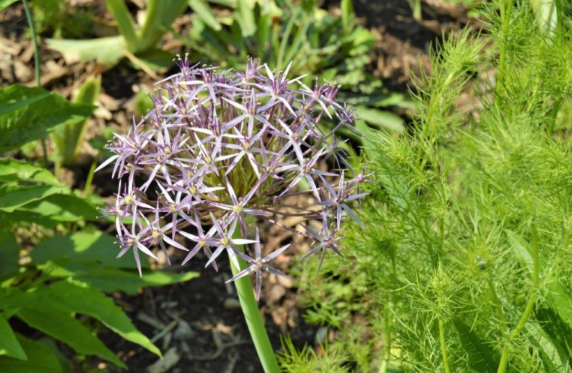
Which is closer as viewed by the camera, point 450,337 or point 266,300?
point 450,337

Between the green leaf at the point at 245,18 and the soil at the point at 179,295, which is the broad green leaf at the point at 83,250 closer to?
the soil at the point at 179,295

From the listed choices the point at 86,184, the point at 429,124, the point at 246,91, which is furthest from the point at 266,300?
the point at 246,91

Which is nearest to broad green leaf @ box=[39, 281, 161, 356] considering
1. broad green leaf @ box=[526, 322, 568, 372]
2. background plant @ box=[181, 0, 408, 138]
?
broad green leaf @ box=[526, 322, 568, 372]

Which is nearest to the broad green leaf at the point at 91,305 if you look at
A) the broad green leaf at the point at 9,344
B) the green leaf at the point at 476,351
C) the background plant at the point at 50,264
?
the background plant at the point at 50,264

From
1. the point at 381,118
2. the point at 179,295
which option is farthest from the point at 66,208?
the point at 381,118

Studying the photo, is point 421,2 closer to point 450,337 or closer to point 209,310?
point 209,310

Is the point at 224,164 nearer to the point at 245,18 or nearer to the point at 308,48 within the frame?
the point at 308,48
